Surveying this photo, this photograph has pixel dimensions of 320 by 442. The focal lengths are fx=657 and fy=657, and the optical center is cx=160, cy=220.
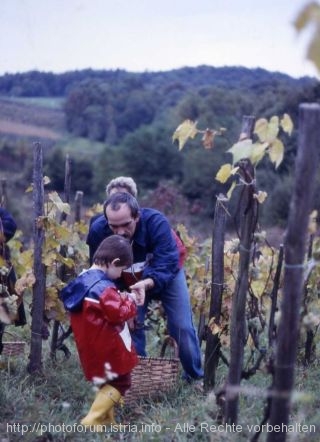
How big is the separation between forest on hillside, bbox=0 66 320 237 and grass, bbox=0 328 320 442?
798 inches

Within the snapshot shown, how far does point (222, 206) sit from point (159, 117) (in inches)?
1494

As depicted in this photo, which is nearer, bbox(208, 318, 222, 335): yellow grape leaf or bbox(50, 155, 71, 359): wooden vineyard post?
bbox(208, 318, 222, 335): yellow grape leaf

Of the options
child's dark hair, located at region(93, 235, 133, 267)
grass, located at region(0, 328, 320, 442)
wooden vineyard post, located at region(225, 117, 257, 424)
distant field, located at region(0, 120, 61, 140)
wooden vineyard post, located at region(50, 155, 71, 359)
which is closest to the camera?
wooden vineyard post, located at region(225, 117, 257, 424)

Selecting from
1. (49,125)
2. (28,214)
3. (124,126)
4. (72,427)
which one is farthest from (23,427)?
(124,126)

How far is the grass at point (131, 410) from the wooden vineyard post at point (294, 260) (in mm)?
270

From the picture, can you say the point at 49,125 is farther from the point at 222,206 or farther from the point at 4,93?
the point at 222,206

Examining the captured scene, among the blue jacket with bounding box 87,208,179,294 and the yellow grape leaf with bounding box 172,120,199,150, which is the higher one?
the yellow grape leaf with bounding box 172,120,199,150

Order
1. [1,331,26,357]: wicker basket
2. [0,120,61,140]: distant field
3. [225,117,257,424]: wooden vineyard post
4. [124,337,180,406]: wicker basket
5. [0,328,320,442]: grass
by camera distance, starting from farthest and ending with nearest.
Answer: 1. [0,120,61,140]: distant field
2. [1,331,26,357]: wicker basket
3. [124,337,180,406]: wicker basket
4. [0,328,320,442]: grass
5. [225,117,257,424]: wooden vineyard post

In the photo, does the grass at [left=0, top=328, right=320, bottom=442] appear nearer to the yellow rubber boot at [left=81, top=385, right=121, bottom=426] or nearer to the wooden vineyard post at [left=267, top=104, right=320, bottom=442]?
the yellow rubber boot at [left=81, top=385, right=121, bottom=426]

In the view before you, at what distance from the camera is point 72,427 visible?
12.0ft

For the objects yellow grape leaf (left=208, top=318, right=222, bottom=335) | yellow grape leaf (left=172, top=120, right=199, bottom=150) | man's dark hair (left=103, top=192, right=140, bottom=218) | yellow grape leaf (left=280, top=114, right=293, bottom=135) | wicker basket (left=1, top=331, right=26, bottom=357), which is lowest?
wicker basket (left=1, top=331, right=26, bottom=357)

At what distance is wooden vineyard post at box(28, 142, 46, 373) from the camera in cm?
443

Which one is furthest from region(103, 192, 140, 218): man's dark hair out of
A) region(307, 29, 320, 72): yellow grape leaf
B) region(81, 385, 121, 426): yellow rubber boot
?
region(307, 29, 320, 72): yellow grape leaf

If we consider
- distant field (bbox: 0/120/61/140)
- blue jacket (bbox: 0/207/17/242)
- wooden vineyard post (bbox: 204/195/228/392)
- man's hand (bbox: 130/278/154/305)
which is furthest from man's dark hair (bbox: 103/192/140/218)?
distant field (bbox: 0/120/61/140)
